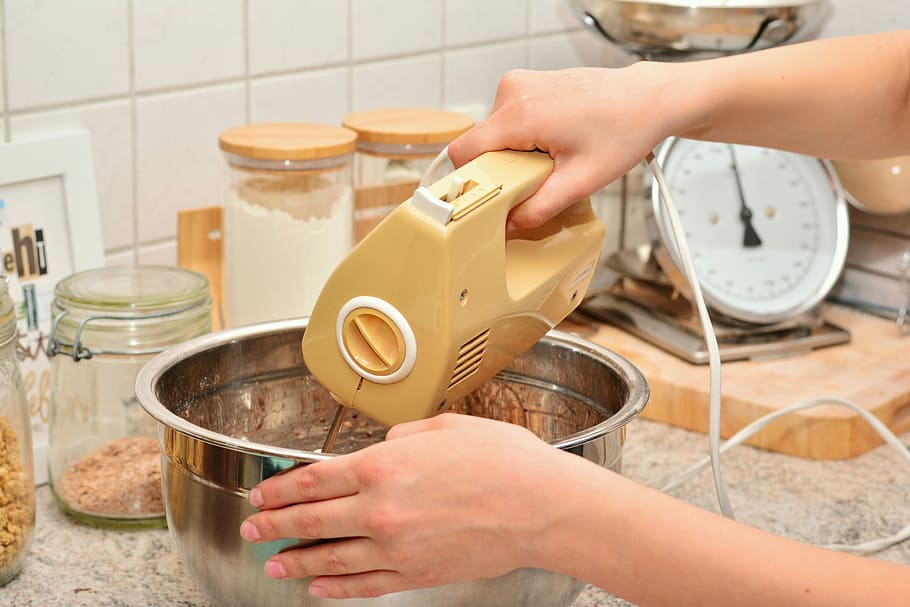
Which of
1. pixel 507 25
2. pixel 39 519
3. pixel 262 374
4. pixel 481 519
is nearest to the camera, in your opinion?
pixel 481 519

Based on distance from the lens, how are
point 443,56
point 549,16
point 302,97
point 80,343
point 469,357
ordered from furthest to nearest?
point 549,16 → point 443,56 → point 302,97 → point 80,343 → point 469,357

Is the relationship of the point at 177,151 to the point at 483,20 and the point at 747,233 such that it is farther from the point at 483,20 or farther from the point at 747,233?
the point at 747,233

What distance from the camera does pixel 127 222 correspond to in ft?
3.95

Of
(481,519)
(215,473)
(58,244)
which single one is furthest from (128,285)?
(481,519)

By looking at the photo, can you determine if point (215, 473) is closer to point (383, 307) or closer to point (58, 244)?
point (383, 307)

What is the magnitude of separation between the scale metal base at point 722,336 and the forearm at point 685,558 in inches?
26.7

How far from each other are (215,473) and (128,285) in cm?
37

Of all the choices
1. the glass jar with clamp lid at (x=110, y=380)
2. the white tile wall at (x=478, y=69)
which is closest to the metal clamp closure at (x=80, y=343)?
the glass jar with clamp lid at (x=110, y=380)

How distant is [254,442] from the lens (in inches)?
31.9

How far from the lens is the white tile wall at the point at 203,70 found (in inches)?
43.4

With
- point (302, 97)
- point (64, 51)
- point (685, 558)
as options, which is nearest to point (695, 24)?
point (302, 97)

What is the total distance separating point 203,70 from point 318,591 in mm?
683

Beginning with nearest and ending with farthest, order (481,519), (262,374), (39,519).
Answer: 1. (481,519)
2. (262,374)
3. (39,519)

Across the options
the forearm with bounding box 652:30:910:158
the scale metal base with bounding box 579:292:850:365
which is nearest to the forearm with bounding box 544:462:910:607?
the forearm with bounding box 652:30:910:158
